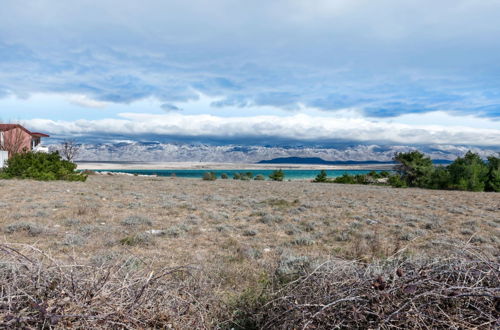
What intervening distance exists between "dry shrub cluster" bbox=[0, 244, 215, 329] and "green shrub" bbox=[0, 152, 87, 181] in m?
27.3

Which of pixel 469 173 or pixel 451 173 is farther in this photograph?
pixel 451 173

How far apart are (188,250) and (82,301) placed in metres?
4.92

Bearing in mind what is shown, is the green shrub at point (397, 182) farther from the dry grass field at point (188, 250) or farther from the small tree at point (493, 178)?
the dry grass field at point (188, 250)

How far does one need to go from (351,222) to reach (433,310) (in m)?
9.31

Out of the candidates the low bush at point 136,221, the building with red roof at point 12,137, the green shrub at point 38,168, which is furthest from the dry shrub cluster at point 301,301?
the building with red roof at point 12,137

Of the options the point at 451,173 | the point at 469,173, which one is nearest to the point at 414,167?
the point at 451,173

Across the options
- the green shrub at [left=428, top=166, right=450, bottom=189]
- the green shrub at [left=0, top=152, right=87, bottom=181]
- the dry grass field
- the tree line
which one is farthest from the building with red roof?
the green shrub at [left=428, top=166, right=450, bottom=189]

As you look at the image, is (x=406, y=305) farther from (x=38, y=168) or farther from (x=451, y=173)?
(x=451, y=173)

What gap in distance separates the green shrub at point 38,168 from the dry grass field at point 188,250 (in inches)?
393

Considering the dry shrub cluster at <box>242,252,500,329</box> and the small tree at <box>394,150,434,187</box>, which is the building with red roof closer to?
the dry shrub cluster at <box>242,252,500,329</box>

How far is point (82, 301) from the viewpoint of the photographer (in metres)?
2.67

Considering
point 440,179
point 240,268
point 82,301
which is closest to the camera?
point 82,301

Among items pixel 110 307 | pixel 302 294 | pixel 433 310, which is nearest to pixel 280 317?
pixel 302 294

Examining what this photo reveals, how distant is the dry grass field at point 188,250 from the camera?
111 inches
